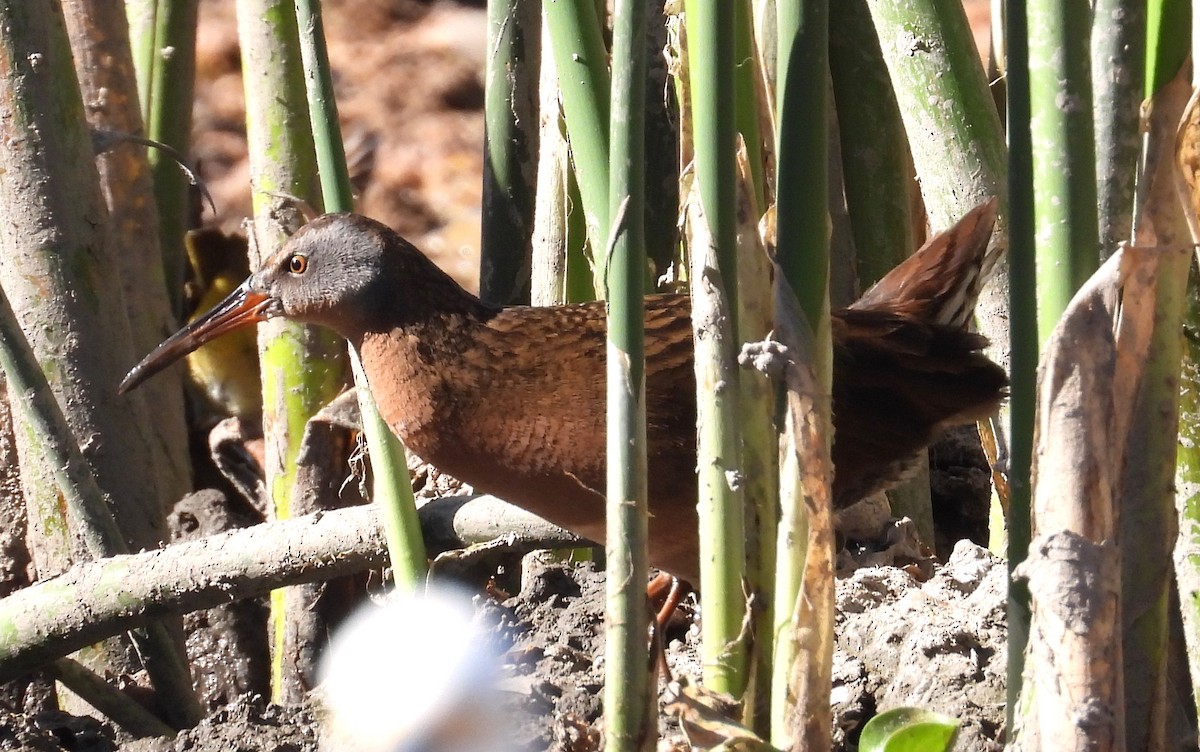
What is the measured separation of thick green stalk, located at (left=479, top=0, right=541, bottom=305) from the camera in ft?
6.83

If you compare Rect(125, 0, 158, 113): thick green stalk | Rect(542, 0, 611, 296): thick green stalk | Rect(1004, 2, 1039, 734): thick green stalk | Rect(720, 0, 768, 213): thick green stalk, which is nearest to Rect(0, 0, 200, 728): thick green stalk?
Rect(125, 0, 158, 113): thick green stalk

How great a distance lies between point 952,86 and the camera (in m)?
1.63

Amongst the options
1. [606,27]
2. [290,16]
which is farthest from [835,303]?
[290,16]

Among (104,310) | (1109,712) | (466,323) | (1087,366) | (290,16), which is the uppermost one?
(290,16)

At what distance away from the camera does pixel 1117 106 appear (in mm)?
973

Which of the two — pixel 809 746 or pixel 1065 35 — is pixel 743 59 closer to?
pixel 1065 35

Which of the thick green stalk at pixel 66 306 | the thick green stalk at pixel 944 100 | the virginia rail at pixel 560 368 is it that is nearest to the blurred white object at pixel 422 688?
the virginia rail at pixel 560 368

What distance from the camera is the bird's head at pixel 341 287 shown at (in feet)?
6.44

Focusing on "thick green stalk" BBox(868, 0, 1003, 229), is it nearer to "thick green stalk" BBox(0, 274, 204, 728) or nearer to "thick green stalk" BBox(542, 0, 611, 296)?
"thick green stalk" BBox(542, 0, 611, 296)

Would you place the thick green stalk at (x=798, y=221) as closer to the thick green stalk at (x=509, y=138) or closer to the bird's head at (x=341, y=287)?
the bird's head at (x=341, y=287)

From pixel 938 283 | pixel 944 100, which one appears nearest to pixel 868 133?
pixel 938 283

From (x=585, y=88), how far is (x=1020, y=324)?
0.50m

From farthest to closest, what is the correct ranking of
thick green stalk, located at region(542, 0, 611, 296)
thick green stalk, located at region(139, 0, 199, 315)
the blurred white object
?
thick green stalk, located at region(139, 0, 199, 315) → the blurred white object → thick green stalk, located at region(542, 0, 611, 296)

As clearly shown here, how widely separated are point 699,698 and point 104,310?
1422mm
